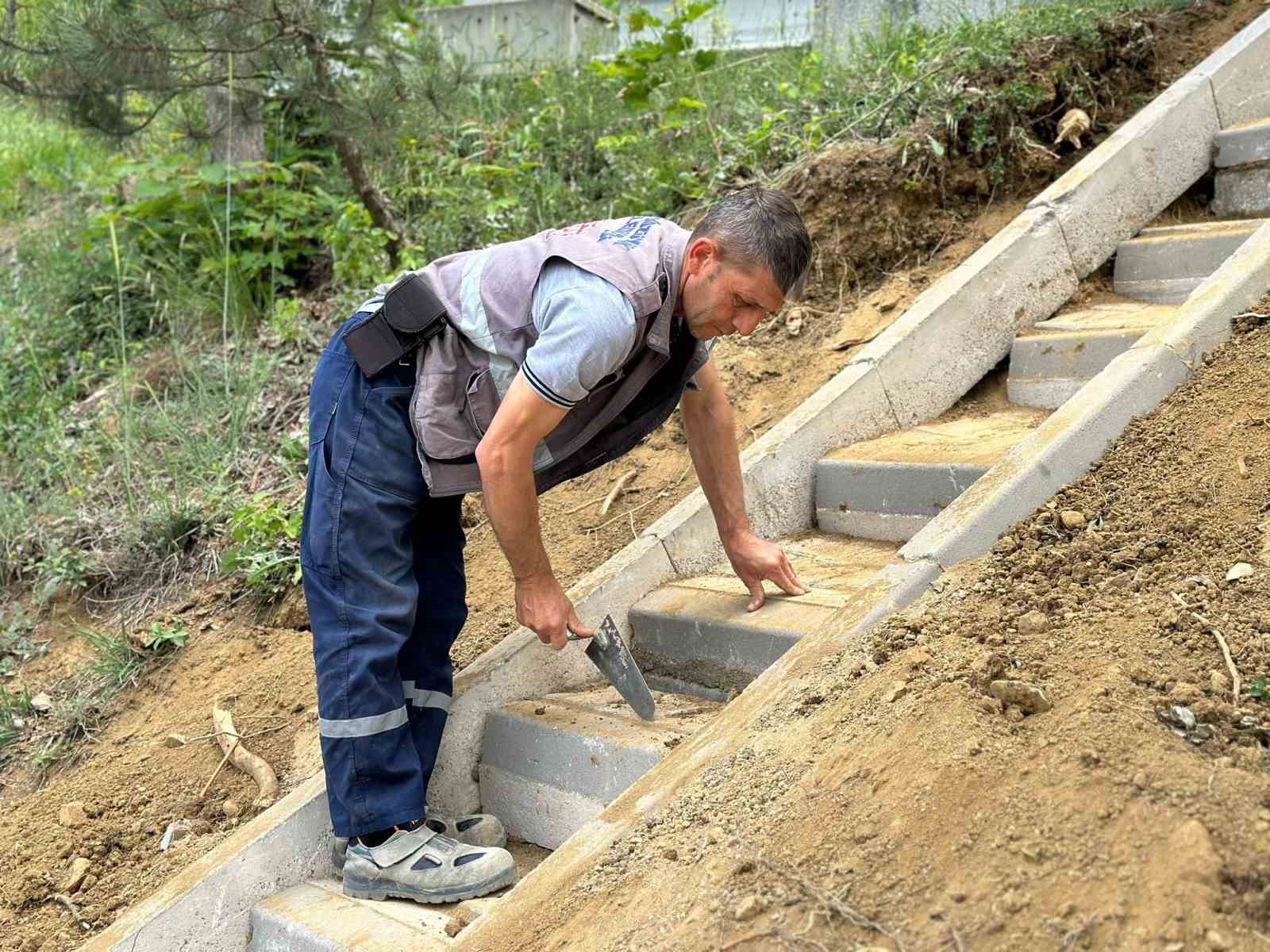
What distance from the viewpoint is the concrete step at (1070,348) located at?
3881 mm

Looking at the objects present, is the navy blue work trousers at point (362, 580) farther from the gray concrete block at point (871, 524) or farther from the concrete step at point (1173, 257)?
the concrete step at point (1173, 257)

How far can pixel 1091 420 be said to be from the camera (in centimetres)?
309

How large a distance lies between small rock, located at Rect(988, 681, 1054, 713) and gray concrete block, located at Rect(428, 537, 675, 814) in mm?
1484

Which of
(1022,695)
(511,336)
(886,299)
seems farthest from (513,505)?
(886,299)

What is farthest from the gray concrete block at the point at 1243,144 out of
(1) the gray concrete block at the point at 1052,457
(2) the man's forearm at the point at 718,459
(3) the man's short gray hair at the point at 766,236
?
(3) the man's short gray hair at the point at 766,236

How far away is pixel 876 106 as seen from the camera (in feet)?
17.2

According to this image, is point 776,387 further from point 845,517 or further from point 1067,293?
point 1067,293

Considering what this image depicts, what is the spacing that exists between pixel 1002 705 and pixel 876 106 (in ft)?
12.0

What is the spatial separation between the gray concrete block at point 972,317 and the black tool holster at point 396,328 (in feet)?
6.05

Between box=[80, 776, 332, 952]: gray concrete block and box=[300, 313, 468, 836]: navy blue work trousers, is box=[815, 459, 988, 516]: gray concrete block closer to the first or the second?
box=[300, 313, 468, 836]: navy blue work trousers

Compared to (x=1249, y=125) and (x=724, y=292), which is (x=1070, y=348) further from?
(x=724, y=292)

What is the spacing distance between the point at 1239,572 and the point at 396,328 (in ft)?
6.28

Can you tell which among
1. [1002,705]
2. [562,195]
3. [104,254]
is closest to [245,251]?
[104,254]

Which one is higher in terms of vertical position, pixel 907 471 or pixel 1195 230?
pixel 1195 230
